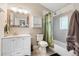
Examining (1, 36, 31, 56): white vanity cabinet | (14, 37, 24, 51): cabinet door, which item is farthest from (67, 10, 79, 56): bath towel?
(14, 37, 24, 51): cabinet door

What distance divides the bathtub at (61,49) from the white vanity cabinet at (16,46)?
0.48 m

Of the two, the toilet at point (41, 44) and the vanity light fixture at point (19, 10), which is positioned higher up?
the vanity light fixture at point (19, 10)

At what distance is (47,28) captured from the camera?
6.27ft

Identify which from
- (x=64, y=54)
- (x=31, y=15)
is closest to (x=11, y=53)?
(x=31, y=15)

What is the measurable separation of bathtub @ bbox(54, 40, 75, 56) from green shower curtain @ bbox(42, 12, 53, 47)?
104mm

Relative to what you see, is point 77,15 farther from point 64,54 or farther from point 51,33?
point 64,54

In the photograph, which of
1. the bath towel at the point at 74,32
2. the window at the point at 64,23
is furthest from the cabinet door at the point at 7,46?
the bath towel at the point at 74,32

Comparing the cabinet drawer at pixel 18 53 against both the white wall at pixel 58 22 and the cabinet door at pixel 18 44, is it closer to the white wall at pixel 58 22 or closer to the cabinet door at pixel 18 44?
the cabinet door at pixel 18 44

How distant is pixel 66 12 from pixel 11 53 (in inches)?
46.3

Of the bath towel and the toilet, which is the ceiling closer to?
the bath towel

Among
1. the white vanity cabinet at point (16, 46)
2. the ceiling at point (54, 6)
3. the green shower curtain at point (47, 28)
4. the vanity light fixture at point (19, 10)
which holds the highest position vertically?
the ceiling at point (54, 6)

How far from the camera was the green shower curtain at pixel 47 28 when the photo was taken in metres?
1.90

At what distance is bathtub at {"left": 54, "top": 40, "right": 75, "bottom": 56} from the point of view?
6.11 ft

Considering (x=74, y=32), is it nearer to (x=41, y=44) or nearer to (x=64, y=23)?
(x=64, y=23)
